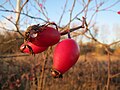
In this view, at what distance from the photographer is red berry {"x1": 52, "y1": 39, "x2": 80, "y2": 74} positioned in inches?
20.4

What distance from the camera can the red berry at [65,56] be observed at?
0.52 meters

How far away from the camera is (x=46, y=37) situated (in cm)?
52

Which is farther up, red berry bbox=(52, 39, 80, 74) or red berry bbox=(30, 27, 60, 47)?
red berry bbox=(30, 27, 60, 47)

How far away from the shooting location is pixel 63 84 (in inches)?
152

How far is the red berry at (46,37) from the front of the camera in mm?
514

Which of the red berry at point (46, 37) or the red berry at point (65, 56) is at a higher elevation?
the red berry at point (46, 37)

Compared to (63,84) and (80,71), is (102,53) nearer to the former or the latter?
(80,71)

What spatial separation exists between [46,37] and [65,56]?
57mm

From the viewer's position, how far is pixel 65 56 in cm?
52

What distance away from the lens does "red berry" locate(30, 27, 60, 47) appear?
1.69 ft

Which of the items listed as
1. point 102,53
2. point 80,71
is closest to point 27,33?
point 80,71

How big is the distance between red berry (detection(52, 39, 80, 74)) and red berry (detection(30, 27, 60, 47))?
0.02 metres

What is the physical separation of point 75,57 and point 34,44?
0.10m

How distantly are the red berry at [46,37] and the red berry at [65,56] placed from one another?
0.02 meters
